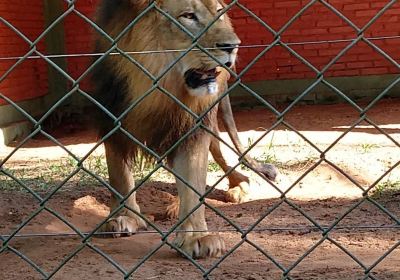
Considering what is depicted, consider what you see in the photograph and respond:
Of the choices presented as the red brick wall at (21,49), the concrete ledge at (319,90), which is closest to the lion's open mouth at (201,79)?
the red brick wall at (21,49)

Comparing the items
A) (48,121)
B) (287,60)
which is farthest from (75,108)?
(287,60)

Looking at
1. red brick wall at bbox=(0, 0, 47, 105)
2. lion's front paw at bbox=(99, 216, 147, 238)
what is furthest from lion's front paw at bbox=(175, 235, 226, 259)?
red brick wall at bbox=(0, 0, 47, 105)

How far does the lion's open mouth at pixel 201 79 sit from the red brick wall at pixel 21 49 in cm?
648

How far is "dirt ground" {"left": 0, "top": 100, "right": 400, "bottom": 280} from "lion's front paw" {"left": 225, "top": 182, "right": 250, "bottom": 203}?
75 mm

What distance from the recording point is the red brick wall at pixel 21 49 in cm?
1034

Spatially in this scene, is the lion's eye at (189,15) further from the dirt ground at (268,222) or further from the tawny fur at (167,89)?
the dirt ground at (268,222)

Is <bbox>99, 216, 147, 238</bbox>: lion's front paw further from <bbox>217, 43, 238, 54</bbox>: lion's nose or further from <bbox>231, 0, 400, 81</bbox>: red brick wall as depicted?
<bbox>231, 0, 400, 81</bbox>: red brick wall

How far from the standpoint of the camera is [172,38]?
381 cm

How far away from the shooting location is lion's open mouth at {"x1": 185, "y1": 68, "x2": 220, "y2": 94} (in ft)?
12.8

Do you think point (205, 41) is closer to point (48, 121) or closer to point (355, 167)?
point (355, 167)

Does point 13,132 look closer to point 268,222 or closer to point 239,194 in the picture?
point 239,194

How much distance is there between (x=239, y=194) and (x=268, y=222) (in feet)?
3.24

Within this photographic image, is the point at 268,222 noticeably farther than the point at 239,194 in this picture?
No

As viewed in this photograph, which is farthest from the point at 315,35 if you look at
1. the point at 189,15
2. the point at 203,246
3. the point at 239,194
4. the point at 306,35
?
the point at 203,246
